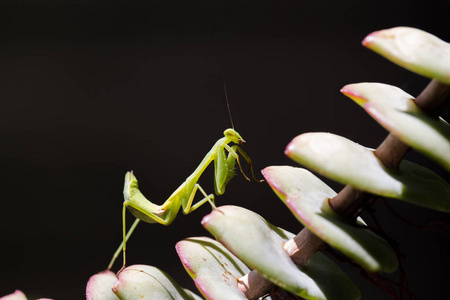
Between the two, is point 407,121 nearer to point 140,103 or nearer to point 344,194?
point 344,194

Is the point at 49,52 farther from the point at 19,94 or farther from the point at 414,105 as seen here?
the point at 414,105

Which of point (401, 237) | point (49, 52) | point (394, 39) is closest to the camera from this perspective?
point (394, 39)

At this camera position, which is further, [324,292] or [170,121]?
[170,121]

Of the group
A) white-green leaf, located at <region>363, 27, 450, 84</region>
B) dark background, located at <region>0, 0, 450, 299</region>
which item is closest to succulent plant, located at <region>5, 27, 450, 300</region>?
white-green leaf, located at <region>363, 27, 450, 84</region>

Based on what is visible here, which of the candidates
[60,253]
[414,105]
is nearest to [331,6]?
[60,253]

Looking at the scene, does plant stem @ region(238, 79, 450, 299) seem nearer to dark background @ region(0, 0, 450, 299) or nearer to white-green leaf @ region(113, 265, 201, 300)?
white-green leaf @ region(113, 265, 201, 300)

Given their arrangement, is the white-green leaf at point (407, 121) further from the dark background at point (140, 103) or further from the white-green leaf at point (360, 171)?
the dark background at point (140, 103)
